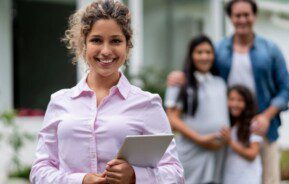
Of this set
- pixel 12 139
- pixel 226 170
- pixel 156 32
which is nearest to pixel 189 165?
pixel 226 170

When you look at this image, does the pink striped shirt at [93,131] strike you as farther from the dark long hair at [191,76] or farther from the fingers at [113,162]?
the dark long hair at [191,76]

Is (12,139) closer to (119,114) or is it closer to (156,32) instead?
(156,32)

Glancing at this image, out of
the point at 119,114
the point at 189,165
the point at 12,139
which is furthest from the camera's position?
the point at 12,139

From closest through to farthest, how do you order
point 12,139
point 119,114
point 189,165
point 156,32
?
1. point 119,114
2. point 189,165
3. point 12,139
4. point 156,32

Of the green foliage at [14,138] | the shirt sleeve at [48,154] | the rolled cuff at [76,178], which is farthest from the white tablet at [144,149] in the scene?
the green foliage at [14,138]

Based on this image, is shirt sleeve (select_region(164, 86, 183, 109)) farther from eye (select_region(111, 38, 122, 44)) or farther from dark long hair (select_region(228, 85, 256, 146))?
eye (select_region(111, 38, 122, 44))

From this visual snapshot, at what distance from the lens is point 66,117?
3164mm

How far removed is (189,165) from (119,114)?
279cm

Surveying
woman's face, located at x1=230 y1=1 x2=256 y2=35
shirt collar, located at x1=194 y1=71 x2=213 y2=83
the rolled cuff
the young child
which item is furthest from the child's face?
the rolled cuff

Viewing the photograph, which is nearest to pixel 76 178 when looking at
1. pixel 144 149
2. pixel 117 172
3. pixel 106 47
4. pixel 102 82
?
pixel 117 172

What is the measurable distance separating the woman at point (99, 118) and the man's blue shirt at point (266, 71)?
275cm

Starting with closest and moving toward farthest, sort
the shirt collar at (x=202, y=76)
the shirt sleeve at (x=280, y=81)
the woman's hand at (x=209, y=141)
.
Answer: the woman's hand at (x=209, y=141) < the shirt collar at (x=202, y=76) < the shirt sleeve at (x=280, y=81)

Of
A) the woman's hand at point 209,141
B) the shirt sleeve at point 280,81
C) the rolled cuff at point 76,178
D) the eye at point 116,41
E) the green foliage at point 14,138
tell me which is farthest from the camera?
the green foliage at point 14,138

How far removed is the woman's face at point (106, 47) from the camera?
3.16 meters
